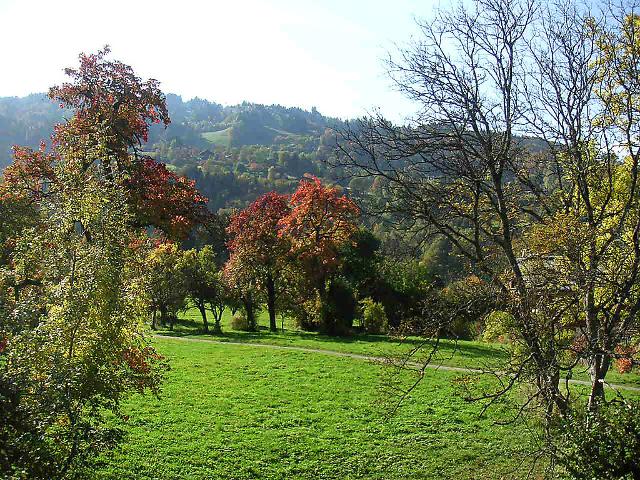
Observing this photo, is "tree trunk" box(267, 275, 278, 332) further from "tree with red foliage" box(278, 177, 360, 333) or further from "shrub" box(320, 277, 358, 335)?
"shrub" box(320, 277, 358, 335)

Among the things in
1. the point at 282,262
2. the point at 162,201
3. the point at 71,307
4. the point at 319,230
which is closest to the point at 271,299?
the point at 282,262

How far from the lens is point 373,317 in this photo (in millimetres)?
33844

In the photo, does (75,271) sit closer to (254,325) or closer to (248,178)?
(254,325)

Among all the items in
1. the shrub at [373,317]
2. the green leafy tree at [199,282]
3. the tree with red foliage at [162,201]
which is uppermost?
the tree with red foliage at [162,201]

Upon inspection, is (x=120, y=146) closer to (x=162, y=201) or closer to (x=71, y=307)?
(x=162, y=201)

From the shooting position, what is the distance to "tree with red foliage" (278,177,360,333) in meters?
32.1

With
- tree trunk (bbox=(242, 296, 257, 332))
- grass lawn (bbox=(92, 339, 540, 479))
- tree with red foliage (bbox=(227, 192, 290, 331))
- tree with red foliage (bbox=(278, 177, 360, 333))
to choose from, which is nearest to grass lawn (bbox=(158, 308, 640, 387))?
tree trunk (bbox=(242, 296, 257, 332))

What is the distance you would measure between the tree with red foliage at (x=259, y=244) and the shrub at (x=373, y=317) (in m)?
6.49

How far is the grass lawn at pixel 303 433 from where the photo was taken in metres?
11.4

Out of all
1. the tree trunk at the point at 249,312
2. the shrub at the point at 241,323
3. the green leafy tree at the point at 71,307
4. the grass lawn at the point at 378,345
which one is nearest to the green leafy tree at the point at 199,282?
the tree trunk at the point at 249,312

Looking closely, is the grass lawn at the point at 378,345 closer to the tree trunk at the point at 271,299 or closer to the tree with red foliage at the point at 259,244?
the tree trunk at the point at 271,299

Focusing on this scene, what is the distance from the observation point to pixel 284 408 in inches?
618

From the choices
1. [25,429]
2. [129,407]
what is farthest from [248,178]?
[25,429]

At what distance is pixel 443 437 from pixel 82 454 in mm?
10379
